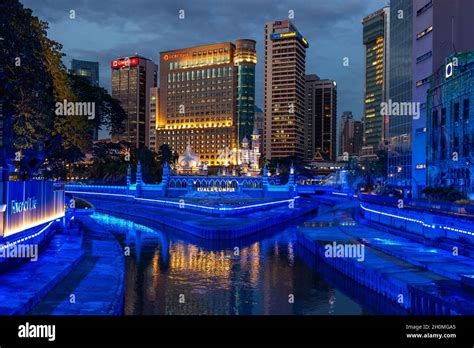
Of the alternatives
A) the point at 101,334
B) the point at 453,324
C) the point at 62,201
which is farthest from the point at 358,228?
the point at 101,334

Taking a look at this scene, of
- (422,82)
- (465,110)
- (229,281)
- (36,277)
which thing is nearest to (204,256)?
(229,281)

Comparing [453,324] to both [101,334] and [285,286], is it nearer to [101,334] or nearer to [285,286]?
[101,334]

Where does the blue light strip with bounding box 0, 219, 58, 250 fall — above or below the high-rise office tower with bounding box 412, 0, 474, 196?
below

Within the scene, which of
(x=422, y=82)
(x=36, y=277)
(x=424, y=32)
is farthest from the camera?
(x=424, y=32)

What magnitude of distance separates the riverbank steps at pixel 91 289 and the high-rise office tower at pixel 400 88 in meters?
79.9

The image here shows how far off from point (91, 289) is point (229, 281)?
38.3 feet

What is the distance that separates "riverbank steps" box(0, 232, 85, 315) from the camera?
16672 mm

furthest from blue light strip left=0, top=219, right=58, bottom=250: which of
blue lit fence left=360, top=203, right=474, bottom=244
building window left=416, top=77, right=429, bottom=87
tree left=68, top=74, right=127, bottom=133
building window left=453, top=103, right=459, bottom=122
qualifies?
building window left=416, top=77, right=429, bottom=87

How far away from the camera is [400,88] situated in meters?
114

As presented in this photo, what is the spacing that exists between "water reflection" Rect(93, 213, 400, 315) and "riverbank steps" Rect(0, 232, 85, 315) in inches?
158

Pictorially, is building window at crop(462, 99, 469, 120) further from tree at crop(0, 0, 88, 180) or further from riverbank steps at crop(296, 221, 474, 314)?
tree at crop(0, 0, 88, 180)

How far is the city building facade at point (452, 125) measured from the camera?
63344 millimetres

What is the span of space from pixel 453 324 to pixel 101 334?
10.5 m

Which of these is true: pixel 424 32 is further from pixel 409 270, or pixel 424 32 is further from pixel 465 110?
pixel 409 270
